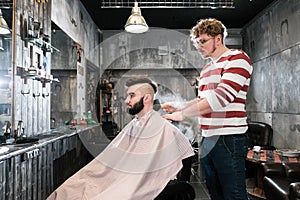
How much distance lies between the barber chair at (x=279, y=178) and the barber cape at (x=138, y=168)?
1.20m

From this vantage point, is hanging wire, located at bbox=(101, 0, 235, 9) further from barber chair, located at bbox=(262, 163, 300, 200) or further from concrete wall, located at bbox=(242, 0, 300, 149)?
barber chair, located at bbox=(262, 163, 300, 200)

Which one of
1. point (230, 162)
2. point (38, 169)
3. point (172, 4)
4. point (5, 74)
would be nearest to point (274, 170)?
point (230, 162)

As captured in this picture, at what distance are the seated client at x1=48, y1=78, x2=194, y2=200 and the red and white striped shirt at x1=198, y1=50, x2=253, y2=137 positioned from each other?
0.23 meters

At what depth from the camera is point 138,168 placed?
1655mm

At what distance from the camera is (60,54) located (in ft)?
12.1

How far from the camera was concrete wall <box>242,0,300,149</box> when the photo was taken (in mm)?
3721

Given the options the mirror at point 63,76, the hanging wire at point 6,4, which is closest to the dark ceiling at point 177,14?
the mirror at point 63,76

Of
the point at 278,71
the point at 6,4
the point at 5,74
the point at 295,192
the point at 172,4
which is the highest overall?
the point at 172,4

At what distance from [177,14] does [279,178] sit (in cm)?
336

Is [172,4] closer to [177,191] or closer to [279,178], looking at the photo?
[279,178]

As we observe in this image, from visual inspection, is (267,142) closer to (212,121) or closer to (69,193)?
(212,121)

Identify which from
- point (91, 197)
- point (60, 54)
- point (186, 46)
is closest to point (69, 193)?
point (91, 197)

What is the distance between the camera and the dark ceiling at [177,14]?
186 inches

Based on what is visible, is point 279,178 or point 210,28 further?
point 279,178
